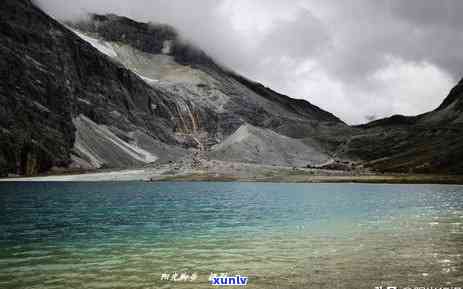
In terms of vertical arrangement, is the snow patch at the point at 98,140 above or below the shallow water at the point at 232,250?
above

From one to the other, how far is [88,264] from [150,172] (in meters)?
128

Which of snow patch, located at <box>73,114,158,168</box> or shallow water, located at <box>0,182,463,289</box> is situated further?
snow patch, located at <box>73,114,158,168</box>

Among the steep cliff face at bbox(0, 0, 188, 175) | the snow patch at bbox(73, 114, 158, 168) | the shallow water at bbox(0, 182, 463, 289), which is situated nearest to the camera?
the shallow water at bbox(0, 182, 463, 289)

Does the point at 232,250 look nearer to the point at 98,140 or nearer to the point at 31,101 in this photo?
the point at 31,101

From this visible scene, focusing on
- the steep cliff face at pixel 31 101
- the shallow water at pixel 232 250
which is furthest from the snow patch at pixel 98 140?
the shallow water at pixel 232 250

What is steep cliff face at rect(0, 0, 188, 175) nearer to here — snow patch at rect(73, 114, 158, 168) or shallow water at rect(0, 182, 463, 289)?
snow patch at rect(73, 114, 158, 168)

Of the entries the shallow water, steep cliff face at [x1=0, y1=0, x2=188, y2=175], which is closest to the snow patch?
steep cliff face at [x1=0, y1=0, x2=188, y2=175]

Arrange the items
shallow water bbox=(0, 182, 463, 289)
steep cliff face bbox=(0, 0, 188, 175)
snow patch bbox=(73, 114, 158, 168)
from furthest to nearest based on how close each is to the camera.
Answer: snow patch bbox=(73, 114, 158, 168) < steep cliff face bbox=(0, 0, 188, 175) < shallow water bbox=(0, 182, 463, 289)

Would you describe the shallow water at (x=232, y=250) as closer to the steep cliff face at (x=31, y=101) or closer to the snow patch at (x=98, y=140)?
the steep cliff face at (x=31, y=101)

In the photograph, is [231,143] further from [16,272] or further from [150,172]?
[16,272]

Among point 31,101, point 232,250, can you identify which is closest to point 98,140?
point 31,101

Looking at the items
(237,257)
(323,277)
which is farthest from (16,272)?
(323,277)

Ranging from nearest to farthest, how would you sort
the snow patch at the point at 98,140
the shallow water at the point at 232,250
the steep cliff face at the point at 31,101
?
the shallow water at the point at 232,250
the steep cliff face at the point at 31,101
the snow patch at the point at 98,140

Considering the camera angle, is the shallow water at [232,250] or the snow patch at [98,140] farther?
the snow patch at [98,140]
